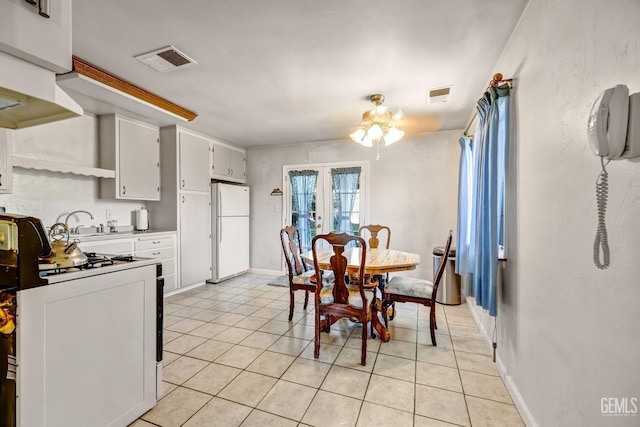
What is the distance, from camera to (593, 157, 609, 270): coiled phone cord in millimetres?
886

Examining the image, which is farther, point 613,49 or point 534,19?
point 534,19

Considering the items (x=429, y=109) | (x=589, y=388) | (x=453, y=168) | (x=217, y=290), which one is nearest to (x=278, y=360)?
(x=589, y=388)

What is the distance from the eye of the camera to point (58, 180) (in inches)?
123

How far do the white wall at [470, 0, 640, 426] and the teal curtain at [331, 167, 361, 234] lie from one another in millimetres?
2942

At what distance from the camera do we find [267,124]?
3930 millimetres


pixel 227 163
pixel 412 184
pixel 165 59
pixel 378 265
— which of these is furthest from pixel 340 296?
pixel 227 163

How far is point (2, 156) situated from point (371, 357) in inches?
142

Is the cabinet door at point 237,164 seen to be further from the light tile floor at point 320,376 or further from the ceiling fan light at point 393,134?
the ceiling fan light at point 393,134

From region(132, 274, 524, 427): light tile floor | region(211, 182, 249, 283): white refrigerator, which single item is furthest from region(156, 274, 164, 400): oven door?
region(211, 182, 249, 283): white refrigerator

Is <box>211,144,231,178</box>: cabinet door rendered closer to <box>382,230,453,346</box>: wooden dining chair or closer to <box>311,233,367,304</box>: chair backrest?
<box>311,233,367,304</box>: chair backrest

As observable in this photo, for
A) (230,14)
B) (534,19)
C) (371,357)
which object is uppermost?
(230,14)

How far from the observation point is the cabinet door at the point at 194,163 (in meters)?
4.05

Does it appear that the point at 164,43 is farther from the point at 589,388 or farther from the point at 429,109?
the point at 589,388

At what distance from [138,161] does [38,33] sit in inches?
131
